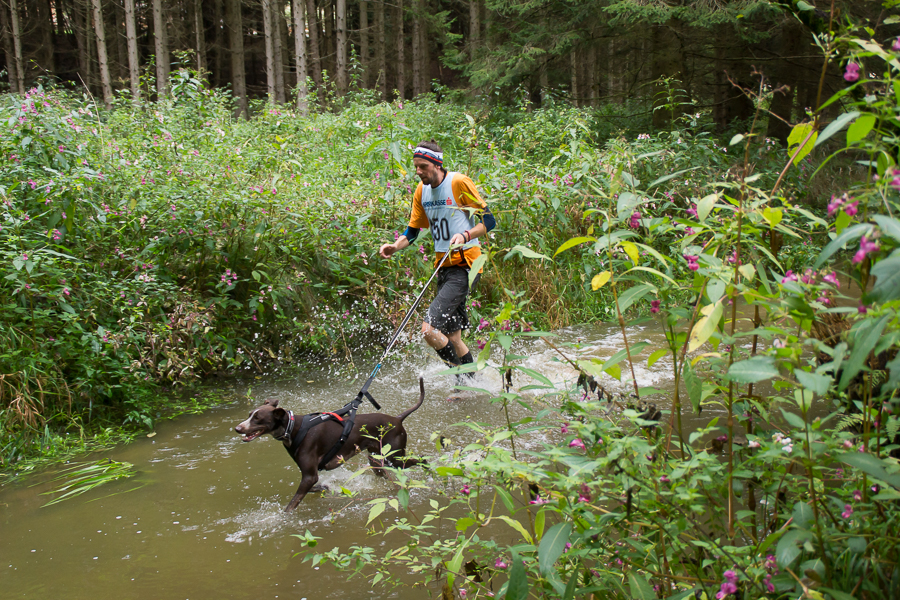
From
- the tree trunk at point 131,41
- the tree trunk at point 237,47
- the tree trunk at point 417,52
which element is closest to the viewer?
the tree trunk at point 131,41

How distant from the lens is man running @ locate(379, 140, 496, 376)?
18.9ft

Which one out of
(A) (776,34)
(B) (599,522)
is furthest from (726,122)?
(B) (599,522)

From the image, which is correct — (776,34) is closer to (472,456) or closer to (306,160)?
(306,160)

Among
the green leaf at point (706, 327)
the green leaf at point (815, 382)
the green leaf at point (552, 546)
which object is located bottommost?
the green leaf at point (552, 546)

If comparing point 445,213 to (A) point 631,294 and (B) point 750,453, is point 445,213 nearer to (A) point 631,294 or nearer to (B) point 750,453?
(A) point 631,294

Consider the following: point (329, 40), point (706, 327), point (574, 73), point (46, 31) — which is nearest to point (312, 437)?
point (706, 327)

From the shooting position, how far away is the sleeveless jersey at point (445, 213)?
5.82m

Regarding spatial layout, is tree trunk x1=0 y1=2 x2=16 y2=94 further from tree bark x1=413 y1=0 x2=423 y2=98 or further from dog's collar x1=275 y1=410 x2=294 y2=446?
dog's collar x1=275 y1=410 x2=294 y2=446

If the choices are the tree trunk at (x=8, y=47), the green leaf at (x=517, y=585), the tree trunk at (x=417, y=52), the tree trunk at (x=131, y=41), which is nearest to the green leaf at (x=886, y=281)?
the green leaf at (x=517, y=585)

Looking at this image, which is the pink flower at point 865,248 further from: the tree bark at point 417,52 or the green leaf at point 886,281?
the tree bark at point 417,52

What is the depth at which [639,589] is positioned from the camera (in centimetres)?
200

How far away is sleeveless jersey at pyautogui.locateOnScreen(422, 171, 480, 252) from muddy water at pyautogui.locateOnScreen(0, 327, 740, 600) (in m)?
1.60

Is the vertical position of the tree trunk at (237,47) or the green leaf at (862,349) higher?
the tree trunk at (237,47)

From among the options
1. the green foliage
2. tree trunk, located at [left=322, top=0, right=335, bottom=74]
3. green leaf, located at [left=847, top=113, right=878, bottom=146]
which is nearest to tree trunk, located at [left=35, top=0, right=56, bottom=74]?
tree trunk, located at [left=322, top=0, right=335, bottom=74]
